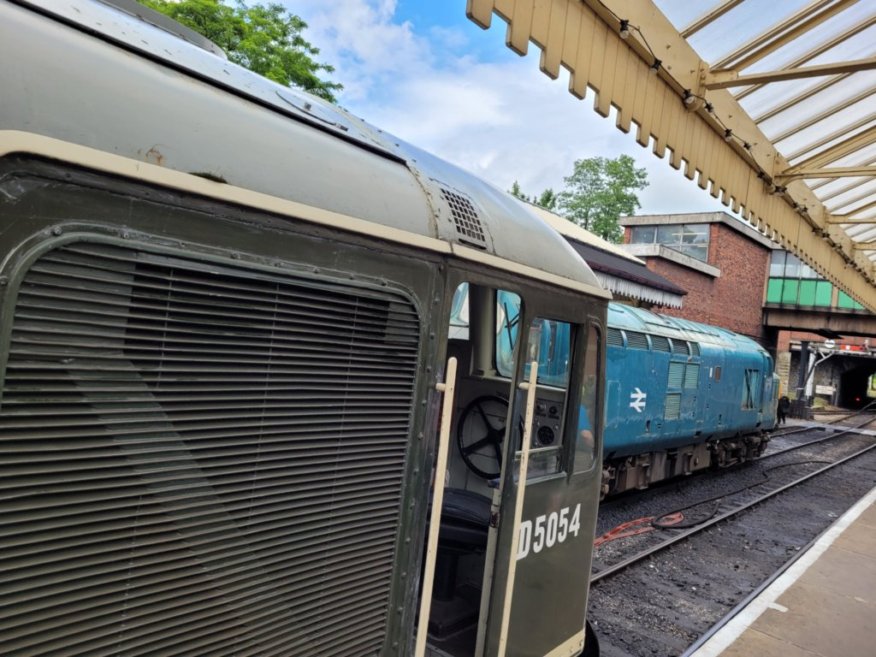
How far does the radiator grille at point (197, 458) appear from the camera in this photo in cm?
141

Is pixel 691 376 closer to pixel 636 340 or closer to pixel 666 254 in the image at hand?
pixel 636 340

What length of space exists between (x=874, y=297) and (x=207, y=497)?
54.3ft

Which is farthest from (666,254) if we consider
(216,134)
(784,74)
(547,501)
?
(216,134)

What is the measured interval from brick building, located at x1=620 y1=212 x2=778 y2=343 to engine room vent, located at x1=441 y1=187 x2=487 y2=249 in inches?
790

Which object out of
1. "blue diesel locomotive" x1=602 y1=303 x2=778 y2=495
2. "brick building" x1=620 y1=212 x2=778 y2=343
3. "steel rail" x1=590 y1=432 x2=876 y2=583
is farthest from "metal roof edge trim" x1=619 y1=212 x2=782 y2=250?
"steel rail" x1=590 y1=432 x2=876 y2=583

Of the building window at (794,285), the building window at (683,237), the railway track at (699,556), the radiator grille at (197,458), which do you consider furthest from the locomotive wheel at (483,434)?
the building window at (794,285)

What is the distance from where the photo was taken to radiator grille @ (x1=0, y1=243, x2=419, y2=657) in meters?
1.41

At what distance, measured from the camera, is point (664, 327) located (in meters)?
10.4

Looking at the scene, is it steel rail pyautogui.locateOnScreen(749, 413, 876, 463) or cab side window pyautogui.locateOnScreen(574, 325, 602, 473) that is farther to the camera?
steel rail pyautogui.locateOnScreen(749, 413, 876, 463)

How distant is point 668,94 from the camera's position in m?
4.93

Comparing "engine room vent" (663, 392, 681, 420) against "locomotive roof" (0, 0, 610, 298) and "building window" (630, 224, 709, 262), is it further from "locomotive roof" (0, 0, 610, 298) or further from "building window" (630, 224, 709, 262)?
"building window" (630, 224, 709, 262)

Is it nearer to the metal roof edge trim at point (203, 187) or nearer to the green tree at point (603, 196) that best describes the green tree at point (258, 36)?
the metal roof edge trim at point (203, 187)

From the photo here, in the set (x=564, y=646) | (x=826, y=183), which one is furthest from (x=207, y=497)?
(x=826, y=183)

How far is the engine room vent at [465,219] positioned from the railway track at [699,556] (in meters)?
4.04
